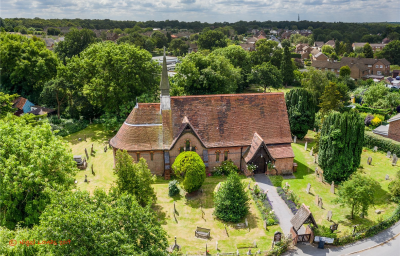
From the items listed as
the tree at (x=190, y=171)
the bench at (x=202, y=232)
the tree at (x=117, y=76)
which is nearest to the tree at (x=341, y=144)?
the tree at (x=190, y=171)

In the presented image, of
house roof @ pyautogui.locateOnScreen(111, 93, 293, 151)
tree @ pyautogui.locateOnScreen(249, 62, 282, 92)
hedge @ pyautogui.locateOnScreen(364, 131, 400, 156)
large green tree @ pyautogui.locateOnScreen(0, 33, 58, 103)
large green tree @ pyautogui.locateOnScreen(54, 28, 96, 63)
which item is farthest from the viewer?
large green tree @ pyautogui.locateOnScreen(54, 28, 96, 63)

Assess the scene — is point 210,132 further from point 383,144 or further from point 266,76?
point 266,76

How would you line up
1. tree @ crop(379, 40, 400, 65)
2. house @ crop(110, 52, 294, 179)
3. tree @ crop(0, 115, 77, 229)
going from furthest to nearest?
tree @ crop(379, 40, 400, 65)
house @ crop(110, 52, 294, 179)
tree @ crop(0, 115, 77, 229)

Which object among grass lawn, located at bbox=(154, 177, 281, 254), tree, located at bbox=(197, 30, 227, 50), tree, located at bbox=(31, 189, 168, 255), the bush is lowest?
grass lawn, located at bbox=(154, 177, 281, 254)

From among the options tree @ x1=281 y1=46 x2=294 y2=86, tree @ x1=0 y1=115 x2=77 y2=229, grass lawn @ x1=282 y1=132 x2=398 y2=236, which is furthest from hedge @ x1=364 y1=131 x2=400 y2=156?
tree @ x1=281 y1=46 x2=294 y2=86

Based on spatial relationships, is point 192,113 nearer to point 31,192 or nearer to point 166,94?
point 166,94

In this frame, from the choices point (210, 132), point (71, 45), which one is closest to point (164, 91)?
point (210, 132)

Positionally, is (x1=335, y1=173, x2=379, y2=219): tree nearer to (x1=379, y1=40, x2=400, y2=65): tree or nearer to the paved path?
the paved path
